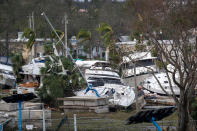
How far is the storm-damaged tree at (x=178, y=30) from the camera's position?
12211mm

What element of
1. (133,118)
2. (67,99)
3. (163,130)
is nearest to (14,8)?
(67,99)

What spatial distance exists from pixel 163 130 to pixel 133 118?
3110 millimetres

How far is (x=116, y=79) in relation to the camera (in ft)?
87.9

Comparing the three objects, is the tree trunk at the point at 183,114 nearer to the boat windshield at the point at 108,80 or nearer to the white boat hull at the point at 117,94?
the white boat hull at the point at 117,94

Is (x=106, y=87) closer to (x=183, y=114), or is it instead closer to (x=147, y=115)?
(x=183, y=114)

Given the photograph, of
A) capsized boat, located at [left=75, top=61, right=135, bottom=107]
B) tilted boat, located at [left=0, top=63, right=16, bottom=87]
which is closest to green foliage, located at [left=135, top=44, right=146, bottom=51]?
capsized boat, located at [left=75, top=61, right=135, bottom=107]

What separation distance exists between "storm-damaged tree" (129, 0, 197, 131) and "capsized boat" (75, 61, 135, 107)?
7682 mm

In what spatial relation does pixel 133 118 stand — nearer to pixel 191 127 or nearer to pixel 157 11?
pixel 191 127

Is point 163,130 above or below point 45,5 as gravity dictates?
below

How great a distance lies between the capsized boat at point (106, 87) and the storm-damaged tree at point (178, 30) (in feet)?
25.2

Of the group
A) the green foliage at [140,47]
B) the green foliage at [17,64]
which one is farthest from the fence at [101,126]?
the green foliage at [17,64]

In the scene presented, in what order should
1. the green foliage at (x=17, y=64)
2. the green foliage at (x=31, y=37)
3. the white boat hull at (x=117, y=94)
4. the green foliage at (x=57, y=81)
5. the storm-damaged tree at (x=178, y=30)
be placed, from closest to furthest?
1. the storm-damaged tree at (x=178, y=30)
2. the white boat hull at (x=117, y=94)
3. the green foliage at (x=57, y=81)
4. the green foliage at (x=31, y=37)
5. the green foliage at (x=17, y=64)

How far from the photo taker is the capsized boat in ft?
68.5

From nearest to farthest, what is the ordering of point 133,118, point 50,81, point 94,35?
point 133,118 < point 50,81 < point 94,35
